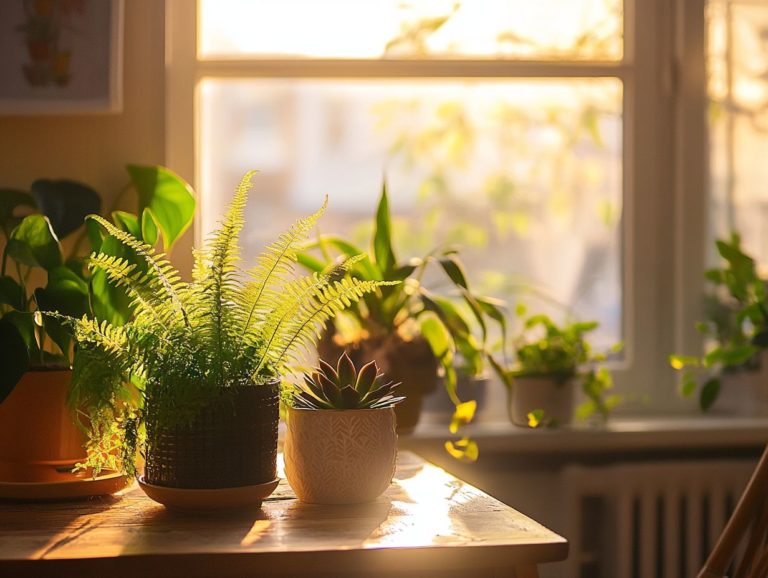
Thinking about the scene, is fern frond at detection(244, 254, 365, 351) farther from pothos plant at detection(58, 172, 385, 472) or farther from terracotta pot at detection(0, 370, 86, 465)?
terracotta pot at detection(0, 370, 86, 465)

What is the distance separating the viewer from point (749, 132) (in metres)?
2.15

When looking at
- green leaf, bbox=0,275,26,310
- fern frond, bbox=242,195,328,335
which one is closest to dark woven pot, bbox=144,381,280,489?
fern frond, bbox=242,195,328,335

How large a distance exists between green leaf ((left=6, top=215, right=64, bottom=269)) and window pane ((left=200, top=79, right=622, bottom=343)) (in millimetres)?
744

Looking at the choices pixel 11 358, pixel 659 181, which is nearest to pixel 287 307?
pixel 11 358

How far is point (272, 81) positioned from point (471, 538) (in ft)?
4.14

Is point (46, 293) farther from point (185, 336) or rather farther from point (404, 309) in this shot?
point (404, 309)

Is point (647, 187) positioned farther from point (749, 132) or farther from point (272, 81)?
point (272, 81)

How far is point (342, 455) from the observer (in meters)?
1.17

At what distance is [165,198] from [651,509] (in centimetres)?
110

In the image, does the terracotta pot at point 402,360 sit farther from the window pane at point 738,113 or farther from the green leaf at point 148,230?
the window pane at point 738,113

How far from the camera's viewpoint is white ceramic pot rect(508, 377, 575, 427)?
189cm

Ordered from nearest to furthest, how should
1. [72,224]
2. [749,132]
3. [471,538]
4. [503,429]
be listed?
[471,538] → [72,224] → [503,429] → [749,132]

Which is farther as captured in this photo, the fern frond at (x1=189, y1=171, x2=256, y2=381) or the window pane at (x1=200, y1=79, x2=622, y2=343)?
the window pane at (x1=200, y1=79, x2=622, y2=343)

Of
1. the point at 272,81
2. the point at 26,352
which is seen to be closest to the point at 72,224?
the point at 26,352
